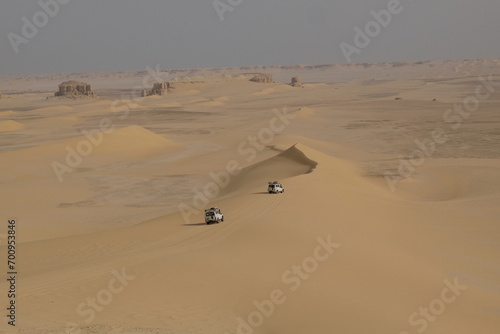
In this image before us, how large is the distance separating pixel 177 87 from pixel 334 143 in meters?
116

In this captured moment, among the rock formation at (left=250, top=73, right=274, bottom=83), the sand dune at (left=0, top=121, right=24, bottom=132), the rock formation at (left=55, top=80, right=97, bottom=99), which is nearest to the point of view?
the sand dune at (left=0, top=121, right=24, bottom=132)

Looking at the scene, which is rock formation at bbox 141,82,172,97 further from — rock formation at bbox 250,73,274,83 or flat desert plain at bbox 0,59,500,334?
flat desert plain at bbox 0,59,500,334

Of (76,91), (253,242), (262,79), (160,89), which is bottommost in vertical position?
(253,242)

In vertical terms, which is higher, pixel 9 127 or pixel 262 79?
pixel 262 79

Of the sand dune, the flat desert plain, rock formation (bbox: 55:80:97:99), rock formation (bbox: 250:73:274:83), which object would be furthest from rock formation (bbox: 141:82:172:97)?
the flat desert plain

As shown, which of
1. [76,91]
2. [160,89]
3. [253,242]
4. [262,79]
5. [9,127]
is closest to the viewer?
[253,242]

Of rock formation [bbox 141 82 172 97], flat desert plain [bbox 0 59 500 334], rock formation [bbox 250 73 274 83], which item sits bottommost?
flat desert plain [bbox 0 59 500 334]

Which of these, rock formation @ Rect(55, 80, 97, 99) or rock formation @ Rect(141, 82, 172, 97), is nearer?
rock formation @ Rect(55, 80, 97, 99)

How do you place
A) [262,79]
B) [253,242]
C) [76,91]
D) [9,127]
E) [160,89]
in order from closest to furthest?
[253,242] < [9,127] < [76,91] < [160,89] < [262,79]

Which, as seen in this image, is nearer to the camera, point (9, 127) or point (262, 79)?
point (9, 127)

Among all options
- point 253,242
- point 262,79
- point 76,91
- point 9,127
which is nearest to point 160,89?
point 76,91

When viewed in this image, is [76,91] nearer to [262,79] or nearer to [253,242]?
[262,79]

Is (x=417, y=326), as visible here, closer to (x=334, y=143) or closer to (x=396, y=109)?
(x=334, y=143)

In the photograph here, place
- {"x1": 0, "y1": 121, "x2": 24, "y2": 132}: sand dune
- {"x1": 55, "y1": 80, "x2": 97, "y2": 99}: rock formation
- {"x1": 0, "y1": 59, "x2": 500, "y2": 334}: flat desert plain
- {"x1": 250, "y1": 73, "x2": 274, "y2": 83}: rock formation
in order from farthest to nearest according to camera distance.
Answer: {"x1": 250, "y1": 73, "x2": 274, "y2": 83}: rock formation < {"x1": 55, "y1": 80, "x2": 97, "y2": 99}: rock formation < {"x1": 0, "y1": 121, "x2": 24, "y2": 132}: sand dune < {"x1": 0, "y1": 59, "x2": 500, "y2": 334}: flat desert plain
